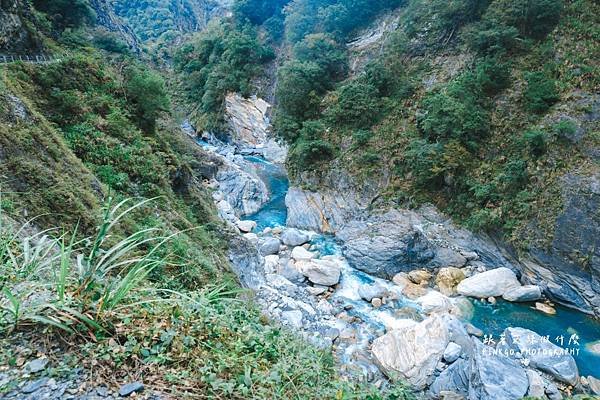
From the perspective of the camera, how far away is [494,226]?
1223 centimetres

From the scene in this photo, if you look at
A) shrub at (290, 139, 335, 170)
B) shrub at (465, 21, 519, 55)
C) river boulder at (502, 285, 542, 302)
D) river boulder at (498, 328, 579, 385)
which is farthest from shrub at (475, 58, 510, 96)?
river boulder at (498, 328, 579, 385)

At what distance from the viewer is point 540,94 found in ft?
42.2

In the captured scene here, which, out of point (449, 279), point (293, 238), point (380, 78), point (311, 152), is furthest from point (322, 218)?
point (380, 78)

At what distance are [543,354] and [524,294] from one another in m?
3.20

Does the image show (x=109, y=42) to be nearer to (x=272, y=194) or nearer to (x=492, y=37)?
(x=272, y=194)

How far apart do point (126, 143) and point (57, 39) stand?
7.30 metres

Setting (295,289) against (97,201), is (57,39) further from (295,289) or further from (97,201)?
(295,289)

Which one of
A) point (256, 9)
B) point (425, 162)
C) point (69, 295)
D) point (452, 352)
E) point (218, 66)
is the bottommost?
point (452, 352)

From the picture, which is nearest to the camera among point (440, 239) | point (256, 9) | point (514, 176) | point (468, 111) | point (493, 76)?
point (514, 176)

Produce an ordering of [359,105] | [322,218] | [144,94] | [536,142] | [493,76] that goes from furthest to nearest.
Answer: [359,105] → [322,218] → [493,76] → [536,142] → [144,94]

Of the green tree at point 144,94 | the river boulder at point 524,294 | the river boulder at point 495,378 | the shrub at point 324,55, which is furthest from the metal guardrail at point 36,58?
the shrub at point 324,55

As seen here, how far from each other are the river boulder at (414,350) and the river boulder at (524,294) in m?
3.95

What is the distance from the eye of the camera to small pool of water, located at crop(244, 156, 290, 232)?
53.5 feet

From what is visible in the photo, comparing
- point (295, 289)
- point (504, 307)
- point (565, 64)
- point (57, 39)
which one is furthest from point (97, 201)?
point (565, 64)
